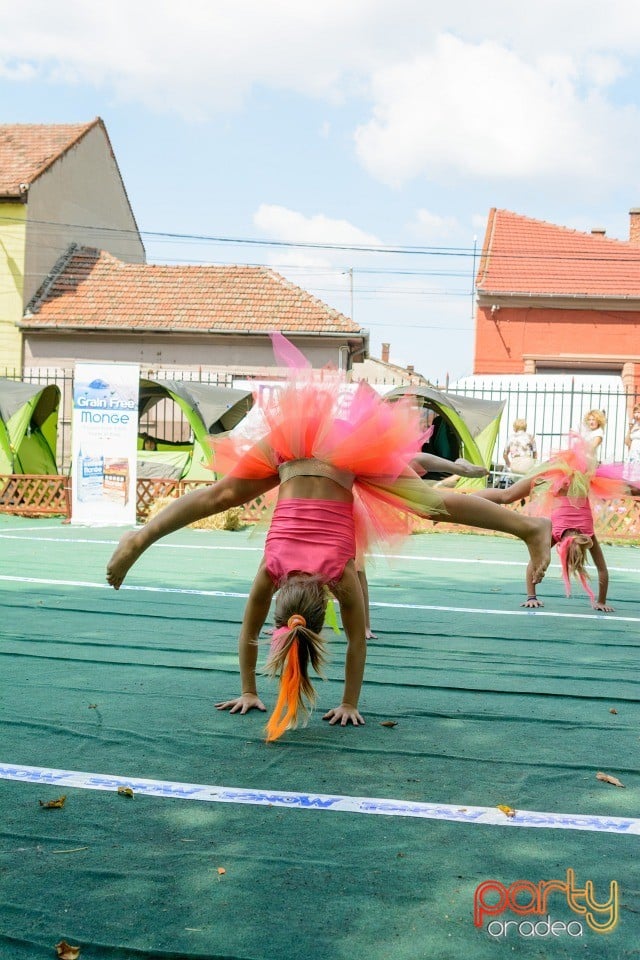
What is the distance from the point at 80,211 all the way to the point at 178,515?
26.9 metres

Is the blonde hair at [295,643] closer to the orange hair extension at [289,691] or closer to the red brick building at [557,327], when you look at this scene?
the orange hair extension at [289,691]

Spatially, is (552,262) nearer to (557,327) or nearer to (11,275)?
(557,327)

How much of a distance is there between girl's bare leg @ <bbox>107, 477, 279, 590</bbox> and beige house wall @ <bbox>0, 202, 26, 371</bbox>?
22.5 meters

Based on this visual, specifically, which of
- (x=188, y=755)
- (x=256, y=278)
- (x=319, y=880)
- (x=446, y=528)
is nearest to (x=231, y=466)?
(x=188, y=755)

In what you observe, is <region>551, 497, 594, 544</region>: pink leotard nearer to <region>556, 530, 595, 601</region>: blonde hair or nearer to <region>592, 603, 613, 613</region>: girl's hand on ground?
<region>556, 530, 595, 601</region>: blonde hair

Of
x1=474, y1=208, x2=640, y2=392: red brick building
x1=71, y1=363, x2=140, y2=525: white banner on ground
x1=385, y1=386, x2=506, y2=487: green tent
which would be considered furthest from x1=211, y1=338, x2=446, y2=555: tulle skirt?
x1=474, y1=208, x2=640, y2=392: red brick building

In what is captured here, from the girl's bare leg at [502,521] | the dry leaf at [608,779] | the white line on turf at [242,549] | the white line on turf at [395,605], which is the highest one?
the girl's bare leg at [502,521]

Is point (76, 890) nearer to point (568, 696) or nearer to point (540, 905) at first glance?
point (540, 905)

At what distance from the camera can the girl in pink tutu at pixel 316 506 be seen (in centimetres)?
426

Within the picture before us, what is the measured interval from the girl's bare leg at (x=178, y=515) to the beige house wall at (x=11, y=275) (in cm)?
2252

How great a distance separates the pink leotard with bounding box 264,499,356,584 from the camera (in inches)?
171

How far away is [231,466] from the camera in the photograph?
15.5ft

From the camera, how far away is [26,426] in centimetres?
1780

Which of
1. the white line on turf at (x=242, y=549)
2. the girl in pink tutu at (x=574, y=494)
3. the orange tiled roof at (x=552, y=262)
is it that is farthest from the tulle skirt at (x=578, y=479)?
the orange tiled roof at (x=552, y=262)
